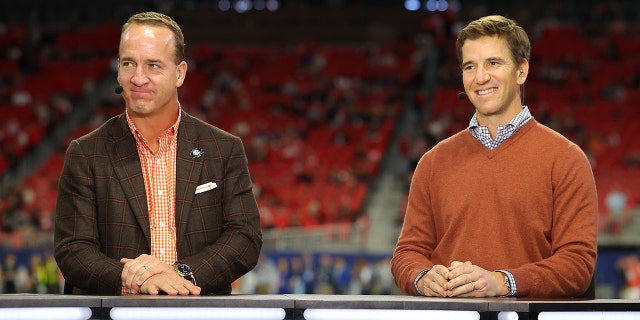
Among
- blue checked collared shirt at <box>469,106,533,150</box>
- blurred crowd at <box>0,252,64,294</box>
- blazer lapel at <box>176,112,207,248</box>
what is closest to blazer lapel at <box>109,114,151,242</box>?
blazer lapel at <box>176,112,207,248</box>

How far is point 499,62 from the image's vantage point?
3.55 meters

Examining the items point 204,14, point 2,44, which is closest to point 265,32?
point 204,14

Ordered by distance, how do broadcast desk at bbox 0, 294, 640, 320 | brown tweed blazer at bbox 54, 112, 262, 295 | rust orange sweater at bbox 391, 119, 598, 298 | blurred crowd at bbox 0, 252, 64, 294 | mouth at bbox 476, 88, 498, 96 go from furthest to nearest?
blurred crowd at bbox 0, 252, 64, 294 < mouth at bbox 476, 88, 498, 96 < brown tweed blazer at bbox 54, 112, 262, 295 < rust orange sweater at bbox 391, 119, 598, 298 < broadcast desk at bbox 0, 294, 640, 320

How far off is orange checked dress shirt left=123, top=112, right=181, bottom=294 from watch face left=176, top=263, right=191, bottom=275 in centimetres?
13

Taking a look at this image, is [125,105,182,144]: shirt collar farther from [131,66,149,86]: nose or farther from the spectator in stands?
[131,66,149,86]: nose

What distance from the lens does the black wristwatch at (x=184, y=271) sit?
3382 mm

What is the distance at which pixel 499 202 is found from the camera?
3.47m

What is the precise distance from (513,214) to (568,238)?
194mm

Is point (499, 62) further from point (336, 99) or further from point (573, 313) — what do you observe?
point (336, 99)

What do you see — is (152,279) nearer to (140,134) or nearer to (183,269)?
(183,269)

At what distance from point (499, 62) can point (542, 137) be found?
0.96ft

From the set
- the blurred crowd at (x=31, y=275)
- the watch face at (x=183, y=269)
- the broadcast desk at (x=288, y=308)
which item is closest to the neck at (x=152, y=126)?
the watch face at (x=183, y=269)

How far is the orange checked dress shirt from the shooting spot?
3529 millimetres

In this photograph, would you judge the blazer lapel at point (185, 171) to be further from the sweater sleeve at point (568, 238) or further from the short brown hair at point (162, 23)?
the sweater sleeve at point (568, 238)
